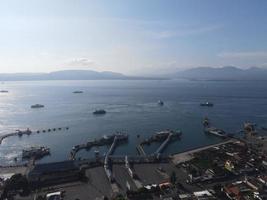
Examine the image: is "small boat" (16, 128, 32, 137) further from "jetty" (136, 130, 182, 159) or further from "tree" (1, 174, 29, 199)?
"tree" (1, 174, 29, 199)

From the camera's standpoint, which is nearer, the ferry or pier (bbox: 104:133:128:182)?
pier (bbox: 104:133:128:182)

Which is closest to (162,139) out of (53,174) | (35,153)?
(35,153)

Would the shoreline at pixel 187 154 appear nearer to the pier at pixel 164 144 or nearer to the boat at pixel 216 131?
the pier at pixel 164 144

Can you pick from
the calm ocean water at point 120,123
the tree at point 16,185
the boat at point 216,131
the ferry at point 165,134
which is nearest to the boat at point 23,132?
the calm ocean water at point 120,123

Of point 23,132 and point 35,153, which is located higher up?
point 35,153

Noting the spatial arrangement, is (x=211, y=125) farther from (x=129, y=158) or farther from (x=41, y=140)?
(x=41, y=140)

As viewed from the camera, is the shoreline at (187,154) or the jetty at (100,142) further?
the jetty at (100,142)

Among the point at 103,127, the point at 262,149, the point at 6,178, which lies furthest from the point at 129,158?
the point at 103,127

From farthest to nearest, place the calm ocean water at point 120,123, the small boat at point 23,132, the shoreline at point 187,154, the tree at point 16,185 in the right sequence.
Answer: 1. the small boat at point 23,132
2. the calm ocean water at point 120,123
3. the shoreline at point 187,154
4. the tree at point 16,185

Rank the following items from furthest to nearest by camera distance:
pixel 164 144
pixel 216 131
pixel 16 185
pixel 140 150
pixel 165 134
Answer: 1. pixel 216 131
2. pixel 165 134
3. pixel 164 144
4. pixel 140 150
5. pixel 16 185

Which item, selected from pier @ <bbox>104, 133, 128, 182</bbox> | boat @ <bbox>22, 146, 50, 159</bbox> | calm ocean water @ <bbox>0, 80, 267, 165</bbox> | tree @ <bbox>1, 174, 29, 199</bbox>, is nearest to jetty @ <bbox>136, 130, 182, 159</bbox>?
calm ocean water @ <bbox>0, 80, 267, 165</bbox>

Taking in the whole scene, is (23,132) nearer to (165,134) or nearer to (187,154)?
(165,134)
